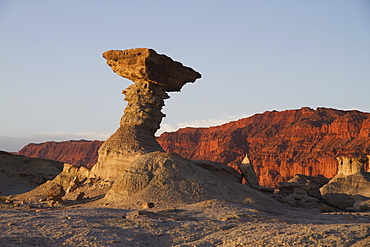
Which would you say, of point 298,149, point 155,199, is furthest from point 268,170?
point 155,199

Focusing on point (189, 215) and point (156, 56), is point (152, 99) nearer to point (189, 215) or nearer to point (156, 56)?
point (156, 56)

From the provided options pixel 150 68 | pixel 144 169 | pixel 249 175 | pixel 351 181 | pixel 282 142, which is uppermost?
pixel 150 68

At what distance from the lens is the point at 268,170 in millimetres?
103125

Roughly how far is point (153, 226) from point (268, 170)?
298ft

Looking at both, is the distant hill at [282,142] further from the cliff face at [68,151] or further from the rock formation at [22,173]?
the rock formation at [22,173]

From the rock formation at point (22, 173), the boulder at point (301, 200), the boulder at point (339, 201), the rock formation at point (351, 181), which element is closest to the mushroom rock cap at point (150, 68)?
the boulder at point (301, 200)

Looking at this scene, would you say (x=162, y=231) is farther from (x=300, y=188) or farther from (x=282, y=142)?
(x=282, y=142)

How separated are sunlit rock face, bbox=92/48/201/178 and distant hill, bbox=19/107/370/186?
6927 cm

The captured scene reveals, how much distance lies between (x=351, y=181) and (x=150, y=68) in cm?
2725

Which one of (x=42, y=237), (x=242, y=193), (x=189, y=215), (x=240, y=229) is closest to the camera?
(x=42, y=237)

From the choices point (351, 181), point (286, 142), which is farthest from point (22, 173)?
point (286, 142)

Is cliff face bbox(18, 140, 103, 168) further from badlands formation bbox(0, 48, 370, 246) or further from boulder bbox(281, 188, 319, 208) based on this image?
boulder bbox(281, 188, 319, 208)

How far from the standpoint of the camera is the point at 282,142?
372 ft

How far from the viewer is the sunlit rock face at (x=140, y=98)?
28.6 metres
